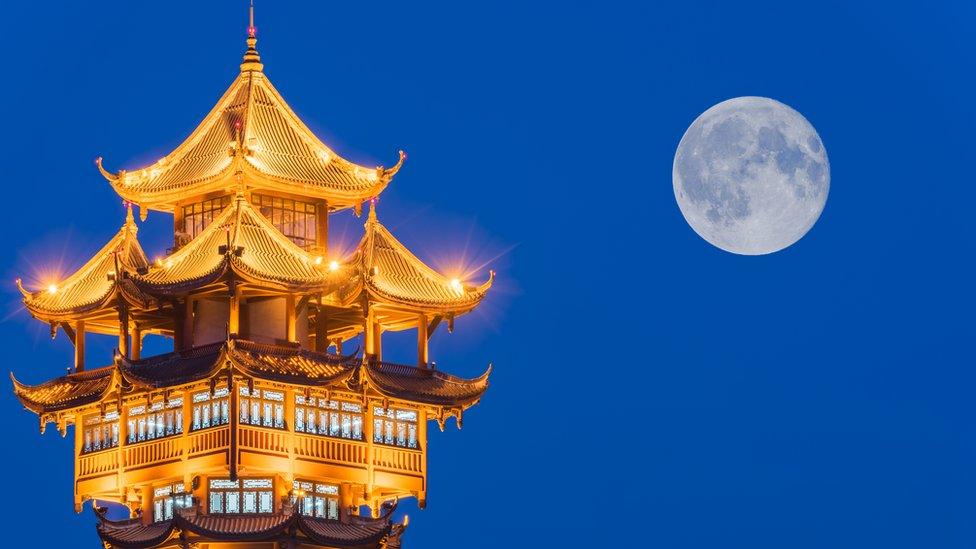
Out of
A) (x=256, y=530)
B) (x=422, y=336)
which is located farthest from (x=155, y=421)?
(x=422, y=336)

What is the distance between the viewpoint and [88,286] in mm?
84188

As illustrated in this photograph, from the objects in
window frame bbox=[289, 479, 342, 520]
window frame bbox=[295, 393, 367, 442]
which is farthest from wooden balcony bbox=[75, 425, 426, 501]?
window frame bbox=[289, 479, 342, 520]

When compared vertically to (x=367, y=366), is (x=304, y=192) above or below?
above

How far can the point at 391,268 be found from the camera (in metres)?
84.2

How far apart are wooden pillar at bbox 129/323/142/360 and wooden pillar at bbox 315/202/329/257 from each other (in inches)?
203

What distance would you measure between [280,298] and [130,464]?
568cm

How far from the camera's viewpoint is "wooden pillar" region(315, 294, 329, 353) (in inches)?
3302

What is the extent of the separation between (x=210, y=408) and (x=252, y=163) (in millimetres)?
6655

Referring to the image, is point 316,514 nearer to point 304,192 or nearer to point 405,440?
point 405,440

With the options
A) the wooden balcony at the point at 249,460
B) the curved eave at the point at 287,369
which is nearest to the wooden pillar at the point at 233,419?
the wooden balcony at the point at 249,460

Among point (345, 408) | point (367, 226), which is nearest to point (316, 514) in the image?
point (345, 408)

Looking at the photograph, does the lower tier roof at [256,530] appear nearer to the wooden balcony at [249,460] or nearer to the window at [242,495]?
the window at [242,495]

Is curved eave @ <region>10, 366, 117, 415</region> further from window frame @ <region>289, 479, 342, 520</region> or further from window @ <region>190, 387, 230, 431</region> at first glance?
window frame @ <region>289, 479, 342, 520</region>

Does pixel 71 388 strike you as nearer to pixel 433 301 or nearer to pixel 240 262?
pixel 240 262
